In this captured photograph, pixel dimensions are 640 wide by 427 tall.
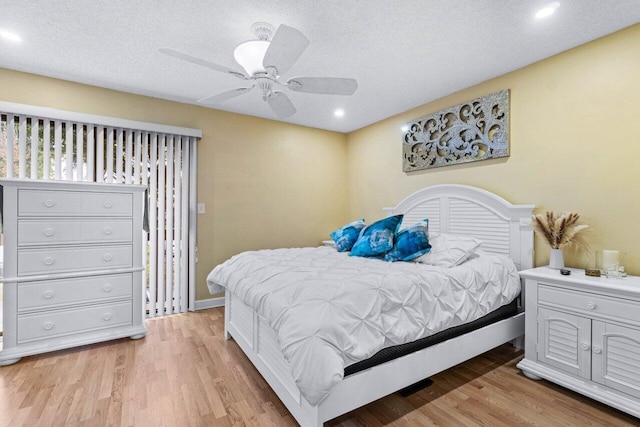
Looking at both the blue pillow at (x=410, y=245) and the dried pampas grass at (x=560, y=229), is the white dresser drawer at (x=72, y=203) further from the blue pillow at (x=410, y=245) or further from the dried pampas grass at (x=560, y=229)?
the dried pampas grass at (x=560, y=229)

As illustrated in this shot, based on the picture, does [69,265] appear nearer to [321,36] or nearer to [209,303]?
[209,303]

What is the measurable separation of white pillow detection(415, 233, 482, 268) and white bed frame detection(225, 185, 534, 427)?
1.59 feet

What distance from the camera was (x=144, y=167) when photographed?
133 inches

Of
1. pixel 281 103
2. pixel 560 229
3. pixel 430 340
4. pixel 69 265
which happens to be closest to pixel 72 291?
pixel 69 265

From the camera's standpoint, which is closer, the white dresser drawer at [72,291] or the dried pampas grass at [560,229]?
the dried pampas grass at [560,229]

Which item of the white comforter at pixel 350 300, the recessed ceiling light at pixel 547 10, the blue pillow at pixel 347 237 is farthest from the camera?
the blue pillow at pixel 347 237

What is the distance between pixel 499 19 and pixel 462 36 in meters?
0.25

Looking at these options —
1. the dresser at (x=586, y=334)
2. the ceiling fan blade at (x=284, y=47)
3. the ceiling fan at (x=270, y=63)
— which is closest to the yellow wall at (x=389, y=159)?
the dresser at (x=586, y=334)

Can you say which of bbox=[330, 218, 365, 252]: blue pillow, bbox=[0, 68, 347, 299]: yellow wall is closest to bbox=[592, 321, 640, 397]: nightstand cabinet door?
bbox=[330, 218, 365, 252]: blue pillow

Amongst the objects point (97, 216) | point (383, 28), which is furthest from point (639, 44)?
point (97, 216)

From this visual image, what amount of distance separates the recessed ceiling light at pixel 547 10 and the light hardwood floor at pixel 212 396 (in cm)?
247

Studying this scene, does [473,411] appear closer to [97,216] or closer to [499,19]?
[499,19]

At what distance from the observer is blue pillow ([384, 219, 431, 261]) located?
8.24 ft

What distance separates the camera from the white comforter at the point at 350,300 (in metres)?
1.40
